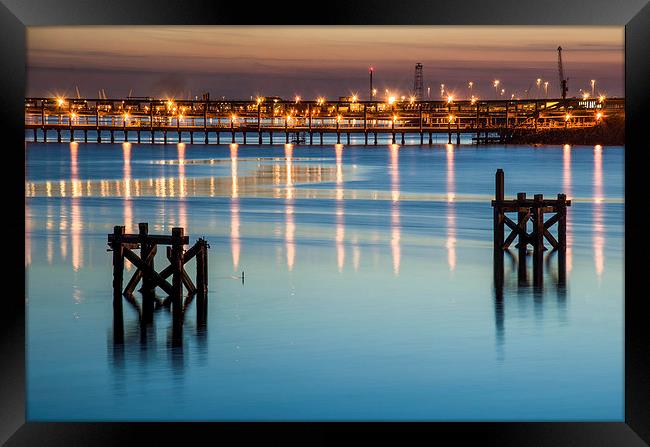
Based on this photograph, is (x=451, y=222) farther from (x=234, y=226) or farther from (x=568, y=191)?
(x=568, y=191)

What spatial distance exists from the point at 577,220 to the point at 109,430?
32641 millimetres

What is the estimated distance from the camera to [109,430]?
373 inches

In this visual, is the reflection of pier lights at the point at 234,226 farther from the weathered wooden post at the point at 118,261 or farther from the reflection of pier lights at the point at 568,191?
the reflection of pier lights at the point at 568,191

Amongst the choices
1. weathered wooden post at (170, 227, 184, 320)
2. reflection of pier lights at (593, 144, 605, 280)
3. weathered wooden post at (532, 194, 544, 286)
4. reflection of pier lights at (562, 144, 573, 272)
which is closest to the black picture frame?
weathered wooden post at (170, 227, 184, 320)

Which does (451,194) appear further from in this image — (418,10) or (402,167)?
(418,10)

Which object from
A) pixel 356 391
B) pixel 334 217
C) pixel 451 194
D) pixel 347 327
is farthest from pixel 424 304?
pixel 451 194

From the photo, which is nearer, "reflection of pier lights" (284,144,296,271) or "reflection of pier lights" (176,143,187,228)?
"reflection of pier lights" (284,144,296,271)

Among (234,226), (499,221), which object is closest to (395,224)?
(234,226)

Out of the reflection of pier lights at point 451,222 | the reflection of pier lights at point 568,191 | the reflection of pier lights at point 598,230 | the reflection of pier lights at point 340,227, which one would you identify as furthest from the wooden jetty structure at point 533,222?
the reflection of pier lights at point 340,227

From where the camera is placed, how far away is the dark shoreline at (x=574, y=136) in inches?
6255

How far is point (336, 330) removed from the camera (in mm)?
18766

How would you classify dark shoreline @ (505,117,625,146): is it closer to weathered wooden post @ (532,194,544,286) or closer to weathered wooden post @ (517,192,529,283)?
weathered wooden post @ (517,192,529,283)

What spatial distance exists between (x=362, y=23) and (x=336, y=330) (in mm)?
10588

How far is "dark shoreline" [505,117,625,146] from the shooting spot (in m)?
159
